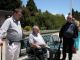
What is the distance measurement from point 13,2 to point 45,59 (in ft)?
141

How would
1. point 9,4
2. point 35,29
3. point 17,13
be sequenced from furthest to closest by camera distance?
point 9,4
point 35,29
point 17,13

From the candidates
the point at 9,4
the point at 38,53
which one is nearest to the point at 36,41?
the point at 38,53

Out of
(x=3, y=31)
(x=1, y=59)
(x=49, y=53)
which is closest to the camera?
(x=3, y=31)

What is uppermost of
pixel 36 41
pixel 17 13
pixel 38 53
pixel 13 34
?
pixel 17 13

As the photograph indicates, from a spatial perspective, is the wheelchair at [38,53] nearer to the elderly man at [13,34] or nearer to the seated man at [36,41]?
the seated man at [36,41]

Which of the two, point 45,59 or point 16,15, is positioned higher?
point 16,15

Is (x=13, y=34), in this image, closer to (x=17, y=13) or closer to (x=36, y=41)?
(x=17, y=13)

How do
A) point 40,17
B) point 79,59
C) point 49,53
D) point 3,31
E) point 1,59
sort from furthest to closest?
point 40,17, point 79,59, point 49,53, point 1,59, point 3,31

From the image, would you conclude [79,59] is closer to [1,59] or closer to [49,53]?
[49,53]

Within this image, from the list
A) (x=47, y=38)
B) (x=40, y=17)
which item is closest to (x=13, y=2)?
(x=40, y=17)

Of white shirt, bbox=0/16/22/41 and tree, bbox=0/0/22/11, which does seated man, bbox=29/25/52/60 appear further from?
tree, bbox=0/0/22/11

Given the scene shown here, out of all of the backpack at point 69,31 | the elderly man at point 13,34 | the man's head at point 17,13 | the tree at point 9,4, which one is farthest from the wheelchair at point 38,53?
the tree at point 9,4

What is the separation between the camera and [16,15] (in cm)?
684

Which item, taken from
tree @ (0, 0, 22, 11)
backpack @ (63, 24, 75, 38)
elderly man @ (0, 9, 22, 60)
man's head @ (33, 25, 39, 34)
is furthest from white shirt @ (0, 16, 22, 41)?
tree @ (0, 0, 22, 11)
